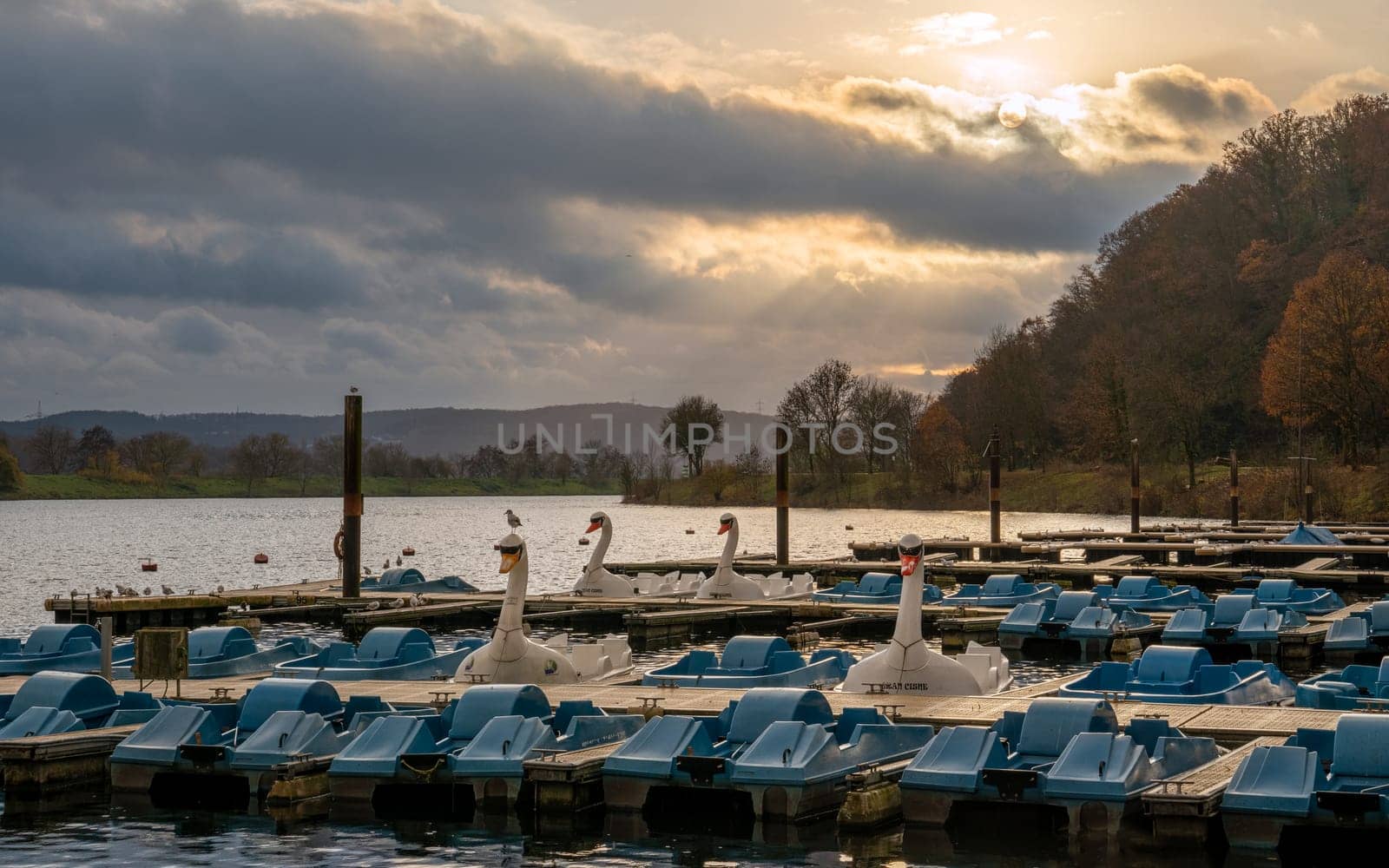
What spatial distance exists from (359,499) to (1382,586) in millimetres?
28238

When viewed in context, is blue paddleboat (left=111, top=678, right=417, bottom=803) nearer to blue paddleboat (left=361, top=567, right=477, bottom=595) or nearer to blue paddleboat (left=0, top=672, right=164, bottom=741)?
blue paddleboat (left=0, top=672, right=164, bottom=741)

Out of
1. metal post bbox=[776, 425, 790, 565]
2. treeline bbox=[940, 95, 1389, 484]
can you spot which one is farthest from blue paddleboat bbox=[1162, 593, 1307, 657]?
treeline bbox=[940, 95, 1389, 484]

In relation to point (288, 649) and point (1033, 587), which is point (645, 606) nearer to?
point (1033, 587)

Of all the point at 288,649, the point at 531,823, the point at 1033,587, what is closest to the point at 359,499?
the point at 288,649

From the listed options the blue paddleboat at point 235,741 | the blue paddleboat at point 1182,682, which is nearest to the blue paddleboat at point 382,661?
the blue paddleboat at point 235,741

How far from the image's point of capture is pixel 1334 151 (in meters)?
101

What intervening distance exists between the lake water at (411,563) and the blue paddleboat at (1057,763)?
429mm

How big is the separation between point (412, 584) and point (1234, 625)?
2418 cm

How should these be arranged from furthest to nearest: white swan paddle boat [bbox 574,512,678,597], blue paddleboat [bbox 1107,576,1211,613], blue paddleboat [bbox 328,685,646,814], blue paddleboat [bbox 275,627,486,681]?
white swan paddle boat [bbox 574,512,678,597], blue paddleboat [bbox 1107,576,1211,613], blue paddleboat [bbox 275,627,486,681], blue paddleboat [bbox 328,685,646,814]

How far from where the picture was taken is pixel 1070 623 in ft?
111

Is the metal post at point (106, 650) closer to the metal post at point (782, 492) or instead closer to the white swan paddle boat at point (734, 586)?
the white swan paddle boat at point (734, 586)

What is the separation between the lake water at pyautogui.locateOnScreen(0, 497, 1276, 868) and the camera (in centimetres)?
1584

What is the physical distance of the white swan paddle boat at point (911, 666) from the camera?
21969mm

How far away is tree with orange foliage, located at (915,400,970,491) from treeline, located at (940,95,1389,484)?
3896mm
